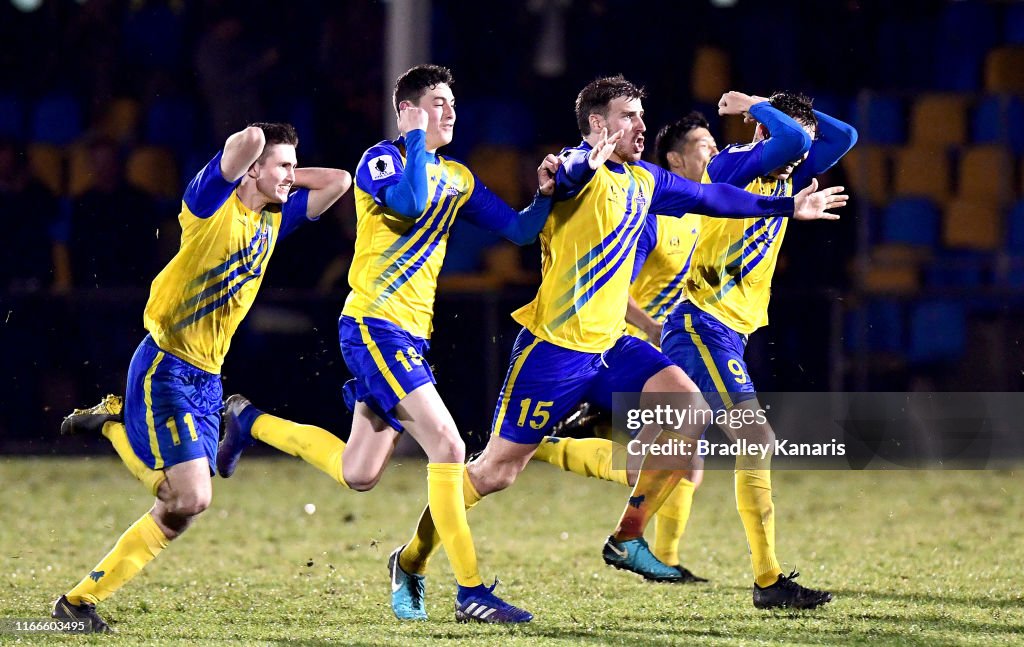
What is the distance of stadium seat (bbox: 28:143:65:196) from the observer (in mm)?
11703

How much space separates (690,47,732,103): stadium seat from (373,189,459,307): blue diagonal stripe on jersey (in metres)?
6.35

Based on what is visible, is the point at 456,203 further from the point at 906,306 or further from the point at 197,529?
the point at 906,306

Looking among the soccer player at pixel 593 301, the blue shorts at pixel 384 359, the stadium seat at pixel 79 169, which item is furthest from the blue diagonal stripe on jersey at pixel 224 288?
the stadium seat at pixel 79 169

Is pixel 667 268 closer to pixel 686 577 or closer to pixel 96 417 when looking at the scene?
pixel 686 577

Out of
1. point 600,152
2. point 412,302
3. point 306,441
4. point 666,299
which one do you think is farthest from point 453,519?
point 666,299

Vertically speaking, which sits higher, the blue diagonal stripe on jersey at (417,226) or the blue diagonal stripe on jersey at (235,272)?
the blue diagonal stripe on jersey at (417,226)

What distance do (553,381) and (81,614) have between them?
1922 mm

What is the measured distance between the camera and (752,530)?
631cm

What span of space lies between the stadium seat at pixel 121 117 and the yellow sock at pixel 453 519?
272 inches

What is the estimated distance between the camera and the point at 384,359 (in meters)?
5.91

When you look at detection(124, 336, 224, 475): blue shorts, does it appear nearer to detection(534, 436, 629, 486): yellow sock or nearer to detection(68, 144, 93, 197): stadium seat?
detection(534, 436, 629, 486): yellow sock

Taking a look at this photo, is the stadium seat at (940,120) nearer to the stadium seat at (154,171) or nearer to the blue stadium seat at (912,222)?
the blue stadium seat at (912,222)

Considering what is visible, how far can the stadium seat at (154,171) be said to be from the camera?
11.6 m

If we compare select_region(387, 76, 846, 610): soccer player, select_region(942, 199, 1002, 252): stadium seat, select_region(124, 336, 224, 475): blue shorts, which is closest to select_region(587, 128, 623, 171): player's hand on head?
select_region(387, 76, 846, 610): soccer player
